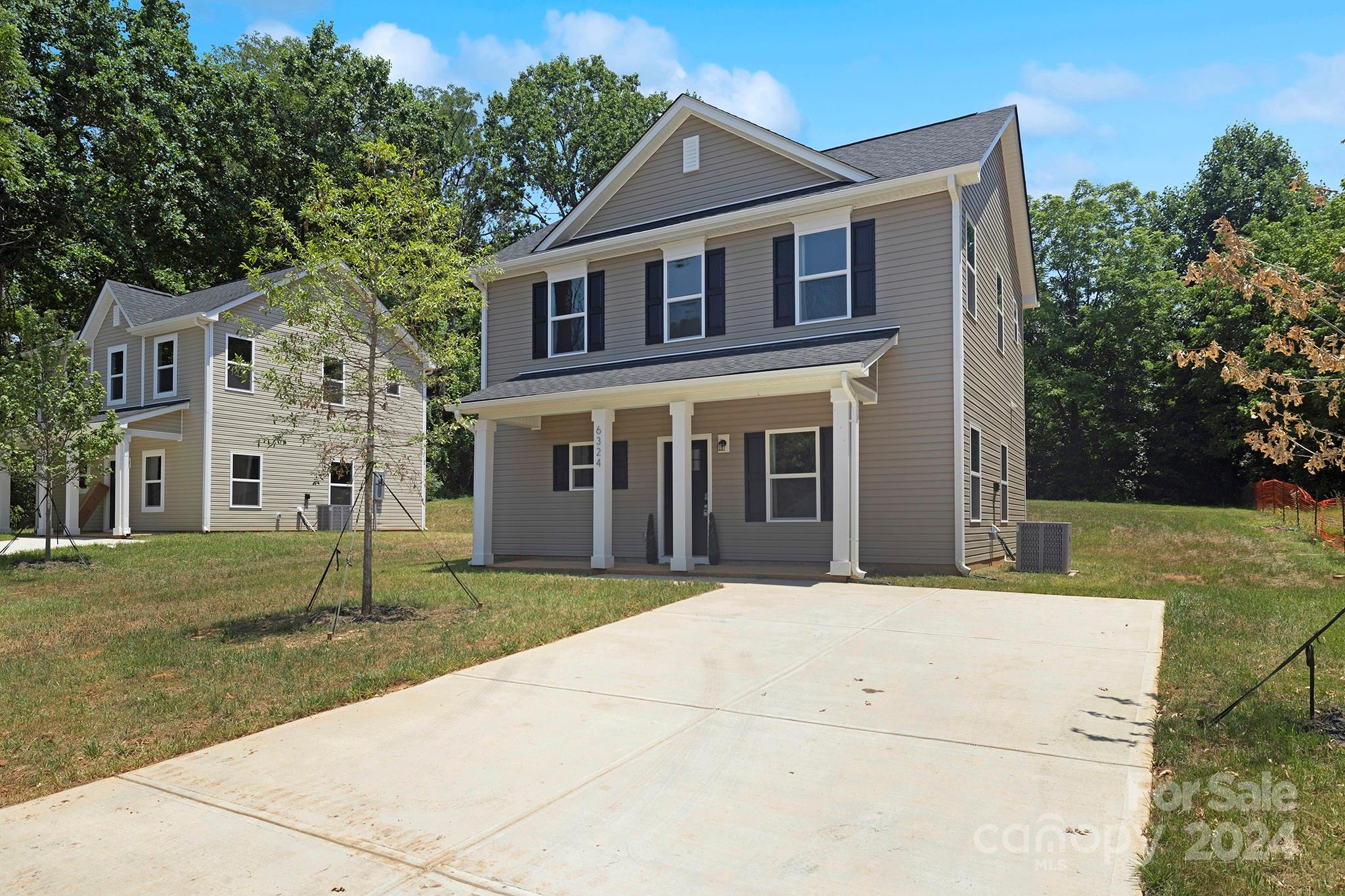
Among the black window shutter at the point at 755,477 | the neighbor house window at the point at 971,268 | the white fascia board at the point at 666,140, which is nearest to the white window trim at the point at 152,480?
the white fascia board at the point at 666,140

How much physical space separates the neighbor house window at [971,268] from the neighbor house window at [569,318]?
6.80 meters

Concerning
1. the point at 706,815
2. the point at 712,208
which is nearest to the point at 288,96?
the point at 712,208

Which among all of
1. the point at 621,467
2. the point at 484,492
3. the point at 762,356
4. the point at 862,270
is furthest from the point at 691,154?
the point at 484,492

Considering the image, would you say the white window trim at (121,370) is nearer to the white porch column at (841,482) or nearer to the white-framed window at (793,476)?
the white-framed window at (793,476)

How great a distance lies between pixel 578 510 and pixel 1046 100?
12154 mm

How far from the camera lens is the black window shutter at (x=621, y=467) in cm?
1541

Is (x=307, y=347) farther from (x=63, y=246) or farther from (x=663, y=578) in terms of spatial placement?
(x=63, y=246)

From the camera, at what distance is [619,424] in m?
15.5

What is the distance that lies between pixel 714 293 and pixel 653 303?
1.22 meters

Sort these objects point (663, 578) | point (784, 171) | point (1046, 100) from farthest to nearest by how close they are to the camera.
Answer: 1. point (1046, 100)
2. point (784, 171)
3. point (663, 578)

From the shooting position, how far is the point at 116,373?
→ 24.6 metres

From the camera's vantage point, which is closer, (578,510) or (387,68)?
(578,510)

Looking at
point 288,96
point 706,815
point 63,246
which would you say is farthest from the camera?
point 288,96

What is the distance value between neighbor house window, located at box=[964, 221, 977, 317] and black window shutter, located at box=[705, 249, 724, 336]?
13.0 feet
